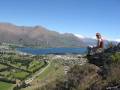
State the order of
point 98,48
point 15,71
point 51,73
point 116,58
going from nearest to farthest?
1. point 116,58
2. point 98,48
3. point 51,73
4. point 15,71

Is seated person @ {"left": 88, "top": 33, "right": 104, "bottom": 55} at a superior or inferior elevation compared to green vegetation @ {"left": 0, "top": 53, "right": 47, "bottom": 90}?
superior

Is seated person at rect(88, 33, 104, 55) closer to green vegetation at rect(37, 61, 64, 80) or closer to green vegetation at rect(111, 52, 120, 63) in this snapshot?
green vegetation at rect(111, 52, 120, 63)

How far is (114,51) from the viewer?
728 inches

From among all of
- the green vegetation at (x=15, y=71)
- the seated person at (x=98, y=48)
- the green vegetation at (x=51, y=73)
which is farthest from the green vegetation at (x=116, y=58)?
the green vegetation at (x=15, y=71)

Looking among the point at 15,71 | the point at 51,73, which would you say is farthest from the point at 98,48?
the point at 15,71

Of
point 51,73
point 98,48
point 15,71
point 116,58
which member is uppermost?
point 98,48

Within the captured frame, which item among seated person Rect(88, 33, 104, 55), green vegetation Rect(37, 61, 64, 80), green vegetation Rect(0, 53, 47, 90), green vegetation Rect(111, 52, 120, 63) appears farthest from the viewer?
green vegetation Rect(0, 53, 47, 90)

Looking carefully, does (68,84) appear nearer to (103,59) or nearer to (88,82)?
(88,82)

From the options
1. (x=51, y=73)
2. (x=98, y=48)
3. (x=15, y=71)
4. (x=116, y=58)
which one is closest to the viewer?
(x=116, y=58)

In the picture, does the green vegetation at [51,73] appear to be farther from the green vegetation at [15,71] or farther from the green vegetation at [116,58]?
the green vegetation at [116,58]

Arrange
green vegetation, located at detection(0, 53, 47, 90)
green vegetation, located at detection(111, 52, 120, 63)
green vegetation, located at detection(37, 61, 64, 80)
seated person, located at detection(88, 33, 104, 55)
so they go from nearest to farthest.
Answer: green vegetation, located at detection(111, 52, 120, 63)
seated person, located at detection(88, 33, 104, 55)
green vegetation, located at detection(37, 61, 64, 80)
green vegetation, located at detection(0, 53, 47, 90)

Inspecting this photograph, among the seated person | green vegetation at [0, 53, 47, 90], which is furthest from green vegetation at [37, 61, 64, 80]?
the seated person

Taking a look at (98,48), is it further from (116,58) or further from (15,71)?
(15,71)

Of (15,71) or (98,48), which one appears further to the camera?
(15,71)
